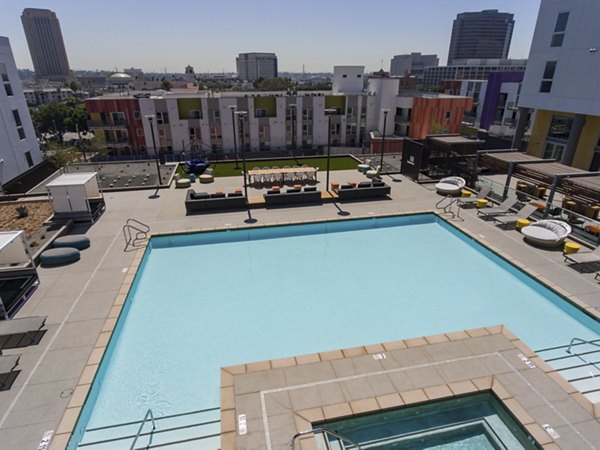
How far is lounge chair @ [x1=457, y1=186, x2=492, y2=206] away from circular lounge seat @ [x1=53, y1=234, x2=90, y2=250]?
20371 millimetres

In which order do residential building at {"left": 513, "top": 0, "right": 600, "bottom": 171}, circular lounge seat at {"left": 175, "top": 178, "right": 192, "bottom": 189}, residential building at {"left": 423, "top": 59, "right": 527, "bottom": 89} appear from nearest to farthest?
residential building at {"left": 513, "top": 0, "right": 600, "bottom": 171}
circular lounge seat at {"left": 175, "top": 178, "right": 192, "bottom": 189}
residential building at {"left": 423, "top": 59, "right": 527, "bottom": 89}

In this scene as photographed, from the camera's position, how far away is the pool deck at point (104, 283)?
814 centimetres

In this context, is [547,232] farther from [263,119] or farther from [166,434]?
[263,119]

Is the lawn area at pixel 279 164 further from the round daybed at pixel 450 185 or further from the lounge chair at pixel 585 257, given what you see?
the lounge chair at pixel 585 257

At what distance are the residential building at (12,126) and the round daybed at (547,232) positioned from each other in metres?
34.4

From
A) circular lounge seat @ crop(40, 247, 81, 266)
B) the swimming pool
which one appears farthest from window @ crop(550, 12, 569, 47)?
circular lounge seat @ crop(40, 247, 81, 266)

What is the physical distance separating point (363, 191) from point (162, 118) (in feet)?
88.0

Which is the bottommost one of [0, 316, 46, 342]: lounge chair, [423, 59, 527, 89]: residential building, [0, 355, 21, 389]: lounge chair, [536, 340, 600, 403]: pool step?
[536, 340, 600, 403]: pool step

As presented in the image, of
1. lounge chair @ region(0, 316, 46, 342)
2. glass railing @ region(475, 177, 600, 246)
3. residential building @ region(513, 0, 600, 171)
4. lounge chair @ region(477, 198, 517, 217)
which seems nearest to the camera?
lounge chair @ region(0, 316, 46, 342)

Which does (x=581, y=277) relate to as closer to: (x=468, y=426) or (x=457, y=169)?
(x=468, y=426)

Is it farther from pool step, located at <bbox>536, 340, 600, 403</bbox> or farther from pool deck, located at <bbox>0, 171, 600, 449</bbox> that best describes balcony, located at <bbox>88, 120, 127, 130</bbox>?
pool step, located at <bbox>536, 340, 600, 403</bbox>

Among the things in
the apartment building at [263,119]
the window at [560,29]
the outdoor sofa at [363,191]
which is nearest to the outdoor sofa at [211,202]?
the outdoor sofa at [363,191]

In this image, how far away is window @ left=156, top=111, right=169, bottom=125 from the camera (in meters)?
37.6

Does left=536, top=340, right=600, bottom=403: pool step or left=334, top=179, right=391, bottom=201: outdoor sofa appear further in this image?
left=334, top=179, right=391, bottom=201: outdoor sofa
